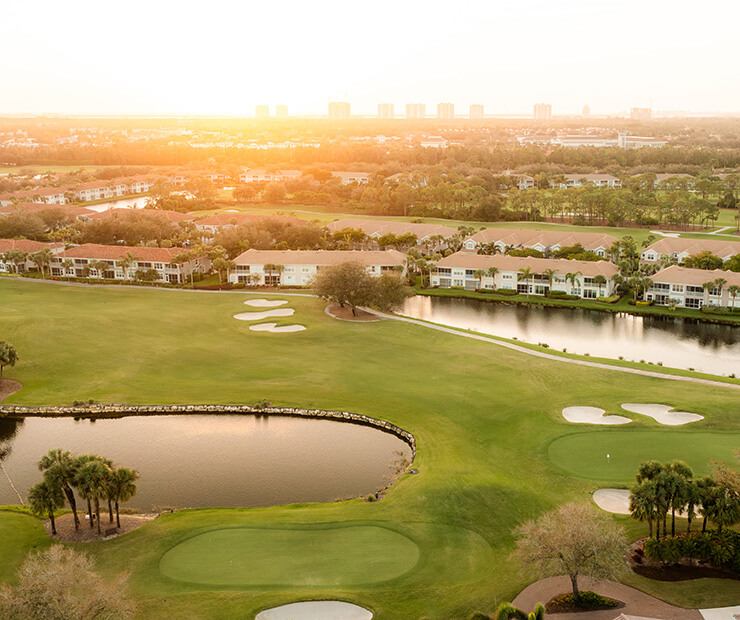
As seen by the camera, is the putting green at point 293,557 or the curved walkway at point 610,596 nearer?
the curved walkway at point 610,596

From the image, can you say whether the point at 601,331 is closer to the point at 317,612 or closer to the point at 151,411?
the point at 151,411

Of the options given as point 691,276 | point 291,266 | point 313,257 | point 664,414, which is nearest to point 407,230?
point 313,257

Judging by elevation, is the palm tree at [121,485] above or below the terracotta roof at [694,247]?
below

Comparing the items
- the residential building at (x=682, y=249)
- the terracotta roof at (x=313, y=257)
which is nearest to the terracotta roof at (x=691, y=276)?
the residential building at (x=682, y=249)

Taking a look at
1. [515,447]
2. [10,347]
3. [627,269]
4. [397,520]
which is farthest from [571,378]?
[10,347]

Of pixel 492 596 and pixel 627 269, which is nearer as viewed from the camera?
pixel 492 596

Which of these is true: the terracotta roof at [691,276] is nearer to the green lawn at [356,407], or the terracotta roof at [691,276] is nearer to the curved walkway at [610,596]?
the green lawn at [356,407]

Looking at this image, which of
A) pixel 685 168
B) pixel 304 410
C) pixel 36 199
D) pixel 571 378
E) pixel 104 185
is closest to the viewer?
pixel 304 410

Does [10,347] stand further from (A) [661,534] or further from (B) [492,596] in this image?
(A) [661,534]
